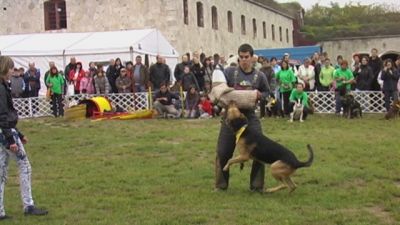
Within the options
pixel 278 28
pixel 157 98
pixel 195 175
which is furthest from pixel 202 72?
pixel 278 28

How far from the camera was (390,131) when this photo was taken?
15234 millimetres

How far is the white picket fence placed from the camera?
2045cm

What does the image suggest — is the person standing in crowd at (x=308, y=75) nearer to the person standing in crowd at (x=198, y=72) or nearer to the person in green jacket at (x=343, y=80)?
the person in green jacket at (x=343, y=80)

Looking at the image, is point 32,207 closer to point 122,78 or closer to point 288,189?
point 288,189

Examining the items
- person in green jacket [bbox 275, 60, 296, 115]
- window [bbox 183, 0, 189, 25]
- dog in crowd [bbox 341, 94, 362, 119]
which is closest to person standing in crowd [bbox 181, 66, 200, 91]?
person in green jacket [bbox 275, 60, 296, 115]

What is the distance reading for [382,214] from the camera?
23.9ft

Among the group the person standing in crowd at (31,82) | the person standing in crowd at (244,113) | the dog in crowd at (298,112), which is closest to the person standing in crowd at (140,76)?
the person standing in crowd at (31,82)

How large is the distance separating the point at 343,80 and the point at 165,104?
553 cm

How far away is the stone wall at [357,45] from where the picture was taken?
159 ft

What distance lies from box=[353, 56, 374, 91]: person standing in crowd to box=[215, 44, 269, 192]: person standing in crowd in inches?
475

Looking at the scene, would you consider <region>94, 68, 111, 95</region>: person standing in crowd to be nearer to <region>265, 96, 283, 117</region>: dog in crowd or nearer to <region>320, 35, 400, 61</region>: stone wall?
<region>265, 96, 283, 117</region>: dog in crowd

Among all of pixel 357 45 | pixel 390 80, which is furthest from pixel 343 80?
pixel 357 45

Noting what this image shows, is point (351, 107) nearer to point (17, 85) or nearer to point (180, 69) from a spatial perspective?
point (180, 69)

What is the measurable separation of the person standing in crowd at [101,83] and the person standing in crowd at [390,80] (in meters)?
9.02
